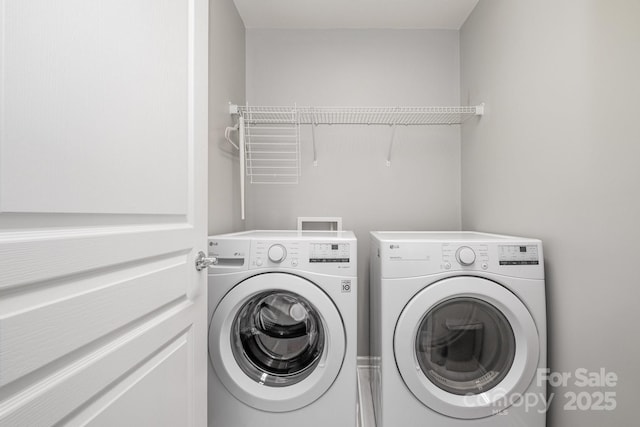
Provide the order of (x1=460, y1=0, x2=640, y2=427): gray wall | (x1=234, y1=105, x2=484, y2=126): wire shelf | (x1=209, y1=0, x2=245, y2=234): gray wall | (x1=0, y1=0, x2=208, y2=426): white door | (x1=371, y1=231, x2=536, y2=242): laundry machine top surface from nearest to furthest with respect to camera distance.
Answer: (x1=0, y1=0, x2=208, y2=426): white door
(x1=460, y1=0, x2=640, y2=427): gray wall
(x1=371, y1=231, x2=536, y2=242): laundry machine top surface
(x1=209, y1=0, x2=245, y2=234): gray wall
(x1=234, y1=105, x2=484, y2=126): wire shelf

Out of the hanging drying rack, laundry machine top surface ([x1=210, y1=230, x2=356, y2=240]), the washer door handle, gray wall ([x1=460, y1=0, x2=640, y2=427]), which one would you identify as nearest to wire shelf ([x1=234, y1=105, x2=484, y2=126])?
the hanging drying rack

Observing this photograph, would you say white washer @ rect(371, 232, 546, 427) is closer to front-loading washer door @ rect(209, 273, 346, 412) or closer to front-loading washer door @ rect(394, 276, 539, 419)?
front-loading washer door @ rect(394, 276, 539, 419)

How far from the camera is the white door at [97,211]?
1.50ft

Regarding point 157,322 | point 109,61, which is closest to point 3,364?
point 157,322

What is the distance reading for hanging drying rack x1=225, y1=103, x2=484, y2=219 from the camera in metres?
2.07

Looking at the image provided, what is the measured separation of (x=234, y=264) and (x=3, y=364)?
905 millimetres

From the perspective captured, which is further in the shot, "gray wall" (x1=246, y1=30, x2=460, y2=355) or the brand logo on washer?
"gray wall" (x1=246, y1=30, x2=460, y2=355)

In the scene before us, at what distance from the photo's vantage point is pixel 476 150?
6.27 ft

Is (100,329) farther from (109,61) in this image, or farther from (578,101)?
(578,101)

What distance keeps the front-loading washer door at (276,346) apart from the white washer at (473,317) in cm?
24

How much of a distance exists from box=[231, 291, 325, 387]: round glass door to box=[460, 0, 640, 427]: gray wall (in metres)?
0.99

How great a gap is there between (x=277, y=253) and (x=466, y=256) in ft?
2.56

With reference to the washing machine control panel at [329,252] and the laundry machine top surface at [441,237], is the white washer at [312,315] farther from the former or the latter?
the laundry machine top surface at [441,237]

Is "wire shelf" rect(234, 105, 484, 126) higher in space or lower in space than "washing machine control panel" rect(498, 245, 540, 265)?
higher
